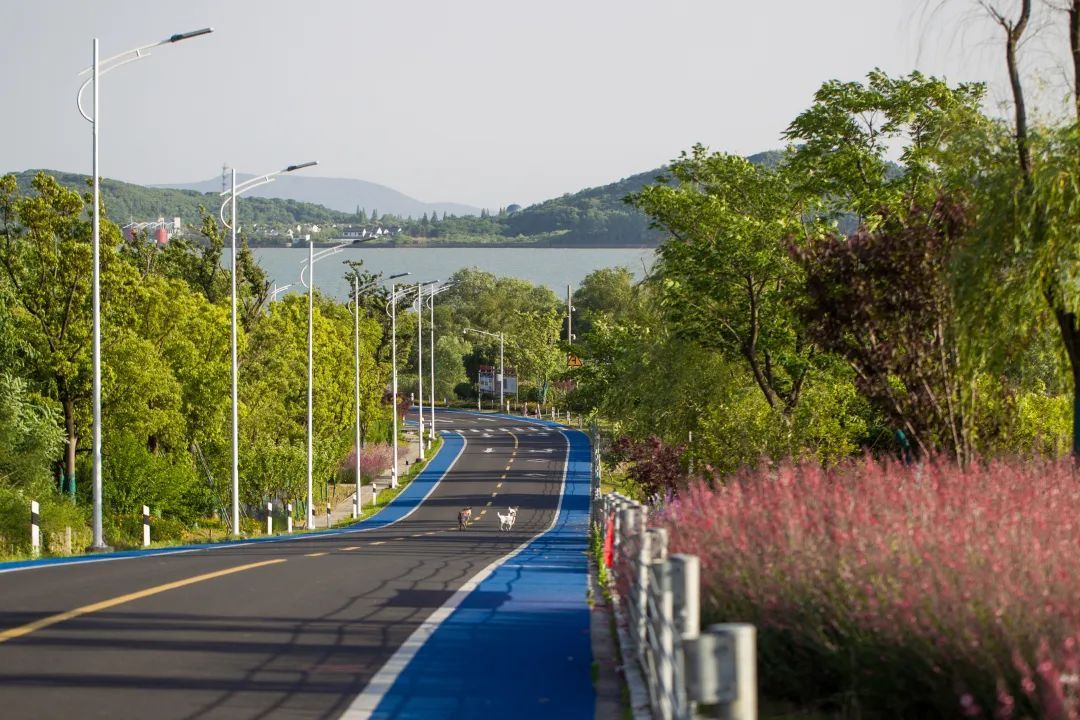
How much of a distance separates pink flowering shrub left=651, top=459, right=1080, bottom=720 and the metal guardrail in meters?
0.44

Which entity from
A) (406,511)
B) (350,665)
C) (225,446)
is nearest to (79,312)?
(225,446)

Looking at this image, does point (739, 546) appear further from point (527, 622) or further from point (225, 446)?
point (225, 446)

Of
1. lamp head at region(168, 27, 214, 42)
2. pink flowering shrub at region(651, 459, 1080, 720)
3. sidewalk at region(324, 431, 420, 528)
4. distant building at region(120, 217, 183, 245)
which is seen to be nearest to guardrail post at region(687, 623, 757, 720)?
pink flowering shrub at region(651, 459, 1080, 720)

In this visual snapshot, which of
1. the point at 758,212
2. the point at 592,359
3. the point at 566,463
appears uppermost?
the point at 758,212

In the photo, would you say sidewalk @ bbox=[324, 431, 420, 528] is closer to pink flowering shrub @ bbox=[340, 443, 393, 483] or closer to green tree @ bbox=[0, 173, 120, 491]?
pink flowering shrub @ bbox=[340, 443, 393, 483]

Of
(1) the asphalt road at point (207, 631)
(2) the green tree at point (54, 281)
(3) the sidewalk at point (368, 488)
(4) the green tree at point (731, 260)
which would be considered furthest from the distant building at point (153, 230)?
(1) the asphalt road at point (207, 631)

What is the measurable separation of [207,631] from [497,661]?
259cm

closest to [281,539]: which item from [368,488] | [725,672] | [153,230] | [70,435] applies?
[70,435]

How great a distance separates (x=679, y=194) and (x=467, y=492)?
130ft

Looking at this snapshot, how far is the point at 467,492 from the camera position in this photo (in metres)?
76.1

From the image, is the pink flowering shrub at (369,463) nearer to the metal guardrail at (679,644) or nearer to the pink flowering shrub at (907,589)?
the metal guardrail at (679,644)

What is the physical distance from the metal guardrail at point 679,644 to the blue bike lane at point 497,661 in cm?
57

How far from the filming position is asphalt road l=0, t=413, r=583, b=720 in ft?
29.9

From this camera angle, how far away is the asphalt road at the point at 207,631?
912cm
